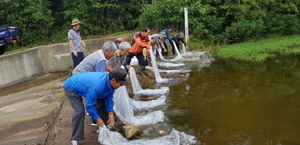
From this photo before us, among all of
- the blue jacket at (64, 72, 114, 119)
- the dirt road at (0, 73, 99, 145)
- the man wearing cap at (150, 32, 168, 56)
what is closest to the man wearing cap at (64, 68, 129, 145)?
the blue jacket at (64, 72, 114, 119)

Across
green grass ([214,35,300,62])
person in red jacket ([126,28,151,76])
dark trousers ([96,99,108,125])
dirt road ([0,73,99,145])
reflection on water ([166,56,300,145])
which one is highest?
person in red jacket ([126,28,151,76])

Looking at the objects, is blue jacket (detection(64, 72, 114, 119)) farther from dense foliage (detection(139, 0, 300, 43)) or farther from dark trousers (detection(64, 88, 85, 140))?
dense foliage (detection(139, 0, 300, 43))

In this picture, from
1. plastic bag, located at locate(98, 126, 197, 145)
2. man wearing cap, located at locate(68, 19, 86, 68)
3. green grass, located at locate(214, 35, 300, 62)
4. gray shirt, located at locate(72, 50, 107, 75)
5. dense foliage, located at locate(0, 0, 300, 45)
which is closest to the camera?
plastic bag, located at locate(98, 126, 197, 145)

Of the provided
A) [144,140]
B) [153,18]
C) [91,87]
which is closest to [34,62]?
[153,18]

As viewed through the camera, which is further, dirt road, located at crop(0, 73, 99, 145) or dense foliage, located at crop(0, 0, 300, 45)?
dense foliage, located at crop(0, 0, 300, 45)

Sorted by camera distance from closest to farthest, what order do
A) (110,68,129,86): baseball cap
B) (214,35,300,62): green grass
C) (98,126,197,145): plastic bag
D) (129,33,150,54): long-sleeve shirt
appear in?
(110,68,129,86): baseball cap
(98,126,197,145): plastic bag
(129,33,150,54): long-sleeve shirt
(214,35,300,62): green grass

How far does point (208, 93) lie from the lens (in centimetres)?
516

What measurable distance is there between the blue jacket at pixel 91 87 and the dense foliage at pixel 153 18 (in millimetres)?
9950

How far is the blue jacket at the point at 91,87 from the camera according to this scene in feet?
8.38

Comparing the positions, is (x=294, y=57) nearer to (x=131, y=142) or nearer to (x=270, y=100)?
(x=270, y=100)

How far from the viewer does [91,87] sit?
8.40ft

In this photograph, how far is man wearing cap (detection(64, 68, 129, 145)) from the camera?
2512mm

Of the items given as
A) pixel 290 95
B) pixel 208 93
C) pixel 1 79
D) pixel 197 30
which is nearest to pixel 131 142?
pixel 208 93

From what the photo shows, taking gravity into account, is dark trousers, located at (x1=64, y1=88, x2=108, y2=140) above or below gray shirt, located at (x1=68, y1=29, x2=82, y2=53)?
below
